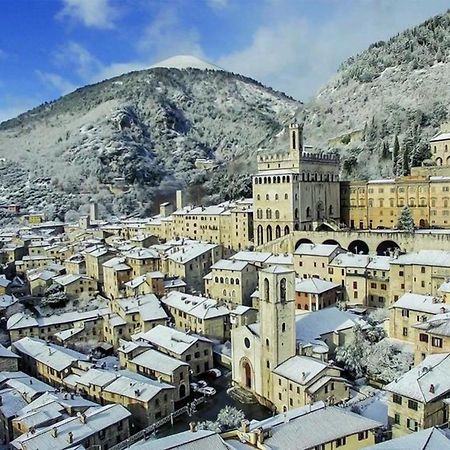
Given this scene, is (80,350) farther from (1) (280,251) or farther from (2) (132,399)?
(1) (280,251)

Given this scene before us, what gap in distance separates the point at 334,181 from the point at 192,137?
4687 inches

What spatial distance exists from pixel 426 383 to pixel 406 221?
3625 cm

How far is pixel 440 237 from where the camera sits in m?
52.6

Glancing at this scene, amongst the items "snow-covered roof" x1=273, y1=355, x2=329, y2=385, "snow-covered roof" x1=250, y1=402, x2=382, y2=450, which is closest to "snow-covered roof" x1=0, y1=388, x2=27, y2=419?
"snow-covered roof" x1=250, y1=402, x2=382, y2=450

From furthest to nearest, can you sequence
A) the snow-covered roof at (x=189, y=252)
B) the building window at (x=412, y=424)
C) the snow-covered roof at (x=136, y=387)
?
the snow-covered roof at (x=189, y=252)
the snow-covered roof at (x=136, y=387)
the building window at (x=412, y=424)

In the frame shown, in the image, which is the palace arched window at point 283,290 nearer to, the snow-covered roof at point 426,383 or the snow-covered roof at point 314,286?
the snow-covered roof at point 426,383

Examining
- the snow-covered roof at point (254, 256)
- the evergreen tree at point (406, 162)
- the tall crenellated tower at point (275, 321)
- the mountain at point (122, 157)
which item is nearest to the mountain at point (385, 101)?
the evergreen tree at point (406, 162)

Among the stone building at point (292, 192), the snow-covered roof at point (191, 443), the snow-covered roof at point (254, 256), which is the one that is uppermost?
the stone building at point (292, 192)

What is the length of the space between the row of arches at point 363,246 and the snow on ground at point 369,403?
23551mm

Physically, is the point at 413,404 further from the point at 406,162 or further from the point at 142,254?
the point at 406,162

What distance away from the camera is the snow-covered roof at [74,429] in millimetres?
29891

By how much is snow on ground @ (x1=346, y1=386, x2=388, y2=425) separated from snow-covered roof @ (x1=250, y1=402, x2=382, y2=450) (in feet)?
13.8

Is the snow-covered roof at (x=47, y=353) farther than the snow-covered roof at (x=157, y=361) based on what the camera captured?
Yes

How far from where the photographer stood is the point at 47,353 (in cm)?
4562
